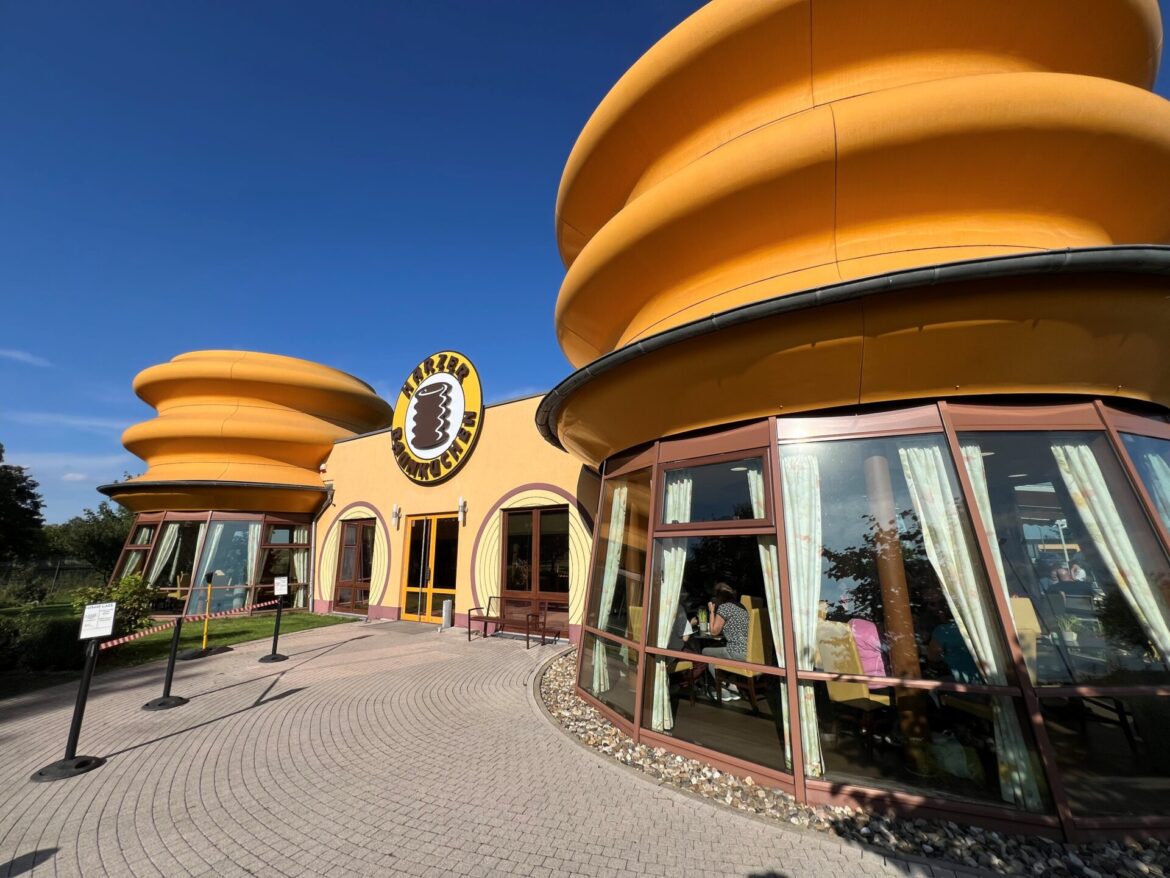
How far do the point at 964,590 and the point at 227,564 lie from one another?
1968 cm

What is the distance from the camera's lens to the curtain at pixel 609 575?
634 centimetres

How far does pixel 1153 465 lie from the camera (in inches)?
171

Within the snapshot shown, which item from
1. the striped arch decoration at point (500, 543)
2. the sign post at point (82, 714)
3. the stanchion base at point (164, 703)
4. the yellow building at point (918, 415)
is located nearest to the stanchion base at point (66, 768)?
the sign post at point (82, 714)

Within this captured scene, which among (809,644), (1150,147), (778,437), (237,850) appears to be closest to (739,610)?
(809,644)

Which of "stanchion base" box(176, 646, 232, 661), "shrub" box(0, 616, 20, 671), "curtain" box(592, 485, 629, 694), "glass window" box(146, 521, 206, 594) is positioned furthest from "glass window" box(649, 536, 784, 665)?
"glass window" box(146, 521, 206, 594)

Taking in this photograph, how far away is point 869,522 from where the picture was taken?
4.48 metres

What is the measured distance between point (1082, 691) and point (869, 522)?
5.97 ft

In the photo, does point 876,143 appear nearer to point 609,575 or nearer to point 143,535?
point 609,575

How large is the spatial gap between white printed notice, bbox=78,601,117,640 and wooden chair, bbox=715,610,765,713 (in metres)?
6.49

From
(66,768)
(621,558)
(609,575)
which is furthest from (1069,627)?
(66,768)

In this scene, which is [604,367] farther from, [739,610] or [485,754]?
[485,754]

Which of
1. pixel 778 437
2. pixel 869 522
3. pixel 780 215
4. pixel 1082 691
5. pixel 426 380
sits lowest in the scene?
pixel 1082 691

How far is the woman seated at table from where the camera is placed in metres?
4.90

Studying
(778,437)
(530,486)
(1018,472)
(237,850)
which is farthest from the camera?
(530,486)
